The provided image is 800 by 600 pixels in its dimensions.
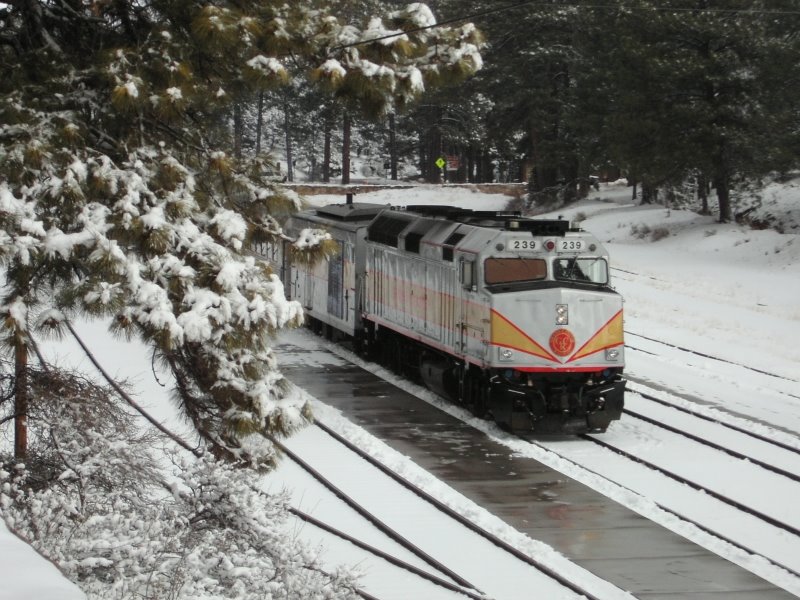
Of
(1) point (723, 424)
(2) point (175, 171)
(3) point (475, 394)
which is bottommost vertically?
(1) point (723, 424)

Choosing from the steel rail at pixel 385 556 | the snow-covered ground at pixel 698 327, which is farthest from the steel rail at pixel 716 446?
the steel rail at pixel 385 556

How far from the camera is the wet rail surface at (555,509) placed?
43.3 feet

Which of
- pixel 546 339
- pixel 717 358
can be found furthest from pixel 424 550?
pixel 717 358

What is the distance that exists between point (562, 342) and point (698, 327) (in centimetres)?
1373

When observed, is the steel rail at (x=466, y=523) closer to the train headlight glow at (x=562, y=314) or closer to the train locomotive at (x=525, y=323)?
the train locomotive at (x=525, y=323)

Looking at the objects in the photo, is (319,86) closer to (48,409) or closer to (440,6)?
(48,409)

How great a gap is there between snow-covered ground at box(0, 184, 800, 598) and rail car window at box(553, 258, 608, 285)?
2.64 m

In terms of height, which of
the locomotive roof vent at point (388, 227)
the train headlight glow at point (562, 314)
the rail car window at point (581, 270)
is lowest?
the train headlight glow at point (562, 314)

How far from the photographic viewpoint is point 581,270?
20.1 meters

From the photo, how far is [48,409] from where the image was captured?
11.0 m

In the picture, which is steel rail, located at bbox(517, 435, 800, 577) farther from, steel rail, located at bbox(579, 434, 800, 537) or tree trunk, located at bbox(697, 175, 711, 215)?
tree trunk, located at bbox(697, 175, 711, 215)

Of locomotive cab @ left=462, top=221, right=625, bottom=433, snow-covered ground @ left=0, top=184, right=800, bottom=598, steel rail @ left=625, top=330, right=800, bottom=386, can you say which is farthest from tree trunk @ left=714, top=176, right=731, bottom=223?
locomotive cab @ left=462, top=221, right=625, bottom=433

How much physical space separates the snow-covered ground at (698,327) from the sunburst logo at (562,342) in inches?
65.2

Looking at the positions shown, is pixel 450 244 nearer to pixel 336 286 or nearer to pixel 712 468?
pixel 712 468
